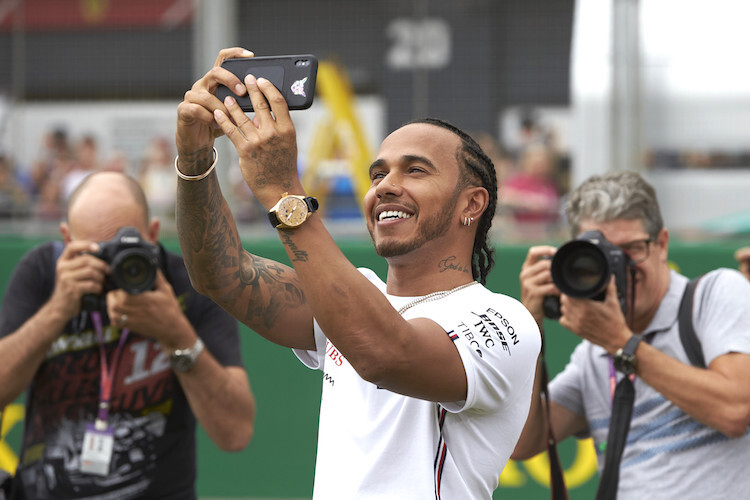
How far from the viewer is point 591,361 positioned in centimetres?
322

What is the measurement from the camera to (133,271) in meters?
3.20

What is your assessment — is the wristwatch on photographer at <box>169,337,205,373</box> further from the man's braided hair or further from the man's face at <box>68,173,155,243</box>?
the man's braided hair

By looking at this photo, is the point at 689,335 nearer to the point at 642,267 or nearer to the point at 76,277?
the point at 642,267

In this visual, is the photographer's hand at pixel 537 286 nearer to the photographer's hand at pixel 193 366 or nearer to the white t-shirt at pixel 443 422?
the white t-shirt at pixel 443 422

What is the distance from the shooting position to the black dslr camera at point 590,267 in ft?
9.55

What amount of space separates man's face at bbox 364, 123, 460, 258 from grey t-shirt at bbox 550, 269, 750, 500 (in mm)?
975

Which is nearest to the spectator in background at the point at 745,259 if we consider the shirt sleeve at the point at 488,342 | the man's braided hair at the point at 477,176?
the man's braided hair at the point at 477,176

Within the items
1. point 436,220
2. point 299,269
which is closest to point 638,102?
point 436,220

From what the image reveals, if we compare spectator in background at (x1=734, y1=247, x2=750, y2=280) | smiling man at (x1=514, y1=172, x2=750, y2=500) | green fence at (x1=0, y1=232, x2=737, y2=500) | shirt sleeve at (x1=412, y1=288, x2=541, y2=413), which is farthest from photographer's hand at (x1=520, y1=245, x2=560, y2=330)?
green fence at (x1=0, y1=232, x2=737, y2=500)

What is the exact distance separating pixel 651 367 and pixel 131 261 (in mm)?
1612

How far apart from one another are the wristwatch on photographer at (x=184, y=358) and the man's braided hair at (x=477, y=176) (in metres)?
1.10

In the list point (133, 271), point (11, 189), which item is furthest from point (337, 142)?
point (133, 271)

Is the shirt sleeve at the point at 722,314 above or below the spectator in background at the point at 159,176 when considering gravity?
below

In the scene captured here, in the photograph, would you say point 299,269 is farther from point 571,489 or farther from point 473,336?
point 571,489
